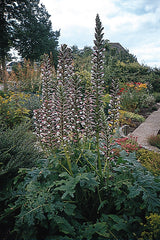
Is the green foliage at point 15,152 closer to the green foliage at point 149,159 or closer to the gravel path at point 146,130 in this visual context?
the green foliage at point 149,159

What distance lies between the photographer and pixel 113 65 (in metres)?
13.6

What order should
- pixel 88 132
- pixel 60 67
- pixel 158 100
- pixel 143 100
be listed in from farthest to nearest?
pixel 158 100 → pixel 143 100 → pixel 88 132 → pixel 60 67

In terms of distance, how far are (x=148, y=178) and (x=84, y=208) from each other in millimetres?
916

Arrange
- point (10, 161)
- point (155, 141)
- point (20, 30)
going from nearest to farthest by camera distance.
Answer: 1. point (10, 161)
2. point (155, 141)
3. point (20, 30)

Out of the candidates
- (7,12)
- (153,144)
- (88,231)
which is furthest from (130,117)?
(7,12)

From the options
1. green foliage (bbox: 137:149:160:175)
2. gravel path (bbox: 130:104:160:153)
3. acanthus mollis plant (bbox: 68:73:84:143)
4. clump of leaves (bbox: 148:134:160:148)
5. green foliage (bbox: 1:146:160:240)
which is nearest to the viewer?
green foliage (bbox: 1:146:160:240)

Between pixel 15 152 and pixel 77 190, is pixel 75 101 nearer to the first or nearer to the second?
pixel 77 190

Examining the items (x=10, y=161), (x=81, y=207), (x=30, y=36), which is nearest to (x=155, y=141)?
(x=81, y=207)

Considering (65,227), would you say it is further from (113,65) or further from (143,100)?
(113,65)

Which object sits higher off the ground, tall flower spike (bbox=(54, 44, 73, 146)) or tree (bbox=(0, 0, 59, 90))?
tree (bbox=(0, 0, 59, 90))

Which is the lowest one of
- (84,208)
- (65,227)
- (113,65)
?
(84,208)

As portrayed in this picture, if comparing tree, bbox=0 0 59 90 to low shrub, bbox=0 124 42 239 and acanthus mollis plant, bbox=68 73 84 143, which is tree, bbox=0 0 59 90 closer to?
low shrub, bbox=0 124 42 239

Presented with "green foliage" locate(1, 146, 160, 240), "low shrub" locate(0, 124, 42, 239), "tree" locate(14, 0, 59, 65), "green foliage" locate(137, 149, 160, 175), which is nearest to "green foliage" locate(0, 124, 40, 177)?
"low shrub" locate(0, 124, 42, 239)

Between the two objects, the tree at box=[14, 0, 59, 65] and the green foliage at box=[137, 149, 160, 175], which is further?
the tree at box=[14, 0, 59, 65]
